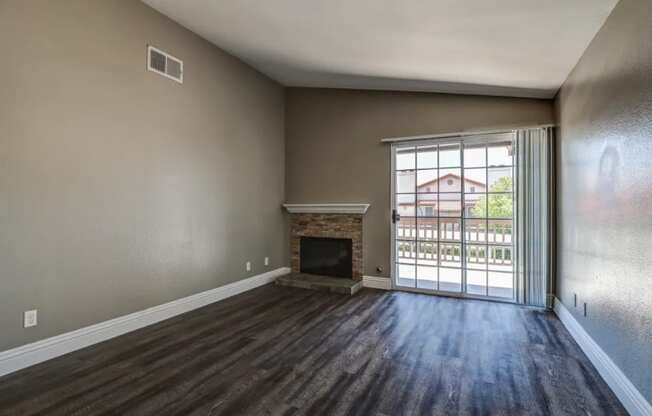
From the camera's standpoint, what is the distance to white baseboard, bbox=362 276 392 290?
493 centimetres

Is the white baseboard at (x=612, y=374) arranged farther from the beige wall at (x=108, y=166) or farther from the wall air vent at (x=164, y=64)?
the wall air vent at (x=164, y=64)

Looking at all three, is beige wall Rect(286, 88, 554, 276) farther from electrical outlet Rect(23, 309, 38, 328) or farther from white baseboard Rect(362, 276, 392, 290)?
electrical outlet Rect(23, 309, 38, 328)

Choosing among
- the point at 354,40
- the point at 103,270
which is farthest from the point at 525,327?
the point at 103,270

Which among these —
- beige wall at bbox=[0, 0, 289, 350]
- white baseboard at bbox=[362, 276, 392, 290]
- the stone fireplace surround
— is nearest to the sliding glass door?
white baseboard at bbox=[362, 276, 392, 290]

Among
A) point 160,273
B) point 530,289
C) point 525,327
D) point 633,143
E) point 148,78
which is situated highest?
point 148,78

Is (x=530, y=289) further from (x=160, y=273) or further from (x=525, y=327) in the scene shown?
(x=160, y=273)

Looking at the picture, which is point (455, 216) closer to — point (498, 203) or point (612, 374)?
point (498, 203)

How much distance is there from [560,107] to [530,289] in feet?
7.23

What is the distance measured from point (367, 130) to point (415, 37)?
219cm

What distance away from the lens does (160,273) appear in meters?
3.59

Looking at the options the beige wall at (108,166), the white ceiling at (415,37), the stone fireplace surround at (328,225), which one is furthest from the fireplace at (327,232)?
the white ceiling at (415,37)

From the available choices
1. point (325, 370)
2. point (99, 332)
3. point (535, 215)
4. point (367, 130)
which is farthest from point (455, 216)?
point (99, 332)

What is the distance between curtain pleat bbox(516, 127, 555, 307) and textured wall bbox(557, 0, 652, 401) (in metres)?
0.72

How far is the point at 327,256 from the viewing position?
5.46 metres
